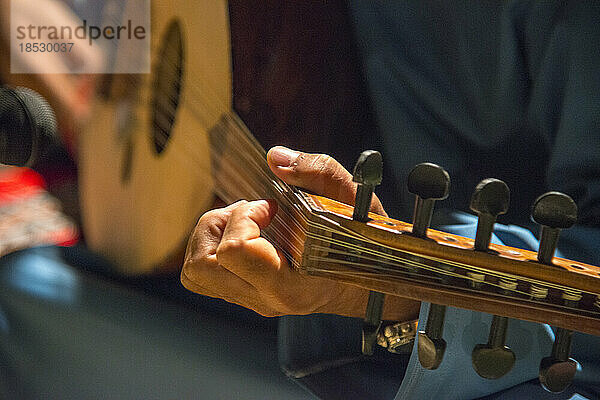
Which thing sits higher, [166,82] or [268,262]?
[166,82]

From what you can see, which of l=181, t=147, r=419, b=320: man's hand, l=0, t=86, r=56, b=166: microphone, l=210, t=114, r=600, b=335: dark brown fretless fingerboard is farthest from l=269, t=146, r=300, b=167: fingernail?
l=0, t=86, r=56, b=166: microphone

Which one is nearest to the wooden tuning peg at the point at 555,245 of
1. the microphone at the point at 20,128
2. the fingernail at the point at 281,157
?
the fingernail at the point at 281,157

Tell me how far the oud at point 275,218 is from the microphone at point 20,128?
0.23 m

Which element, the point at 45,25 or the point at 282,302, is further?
the point at 45,25

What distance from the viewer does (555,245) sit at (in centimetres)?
41

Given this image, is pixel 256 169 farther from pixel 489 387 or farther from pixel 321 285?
pixel 489 387

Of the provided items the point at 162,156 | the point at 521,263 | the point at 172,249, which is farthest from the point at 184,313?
the point at 521,263

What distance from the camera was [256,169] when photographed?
66 cm

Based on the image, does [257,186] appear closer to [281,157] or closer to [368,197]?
[281,157]

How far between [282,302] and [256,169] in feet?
0.61

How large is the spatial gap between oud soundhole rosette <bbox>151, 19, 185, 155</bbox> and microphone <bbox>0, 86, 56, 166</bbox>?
1.27ft

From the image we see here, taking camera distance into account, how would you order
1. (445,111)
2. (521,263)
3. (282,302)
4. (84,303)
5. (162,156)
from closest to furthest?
(521,263) < (282,302) < (445,111) < (162,156) < (84,303)

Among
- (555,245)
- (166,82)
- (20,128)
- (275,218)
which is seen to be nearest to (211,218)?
(275,218)

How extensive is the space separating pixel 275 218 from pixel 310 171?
6cm
